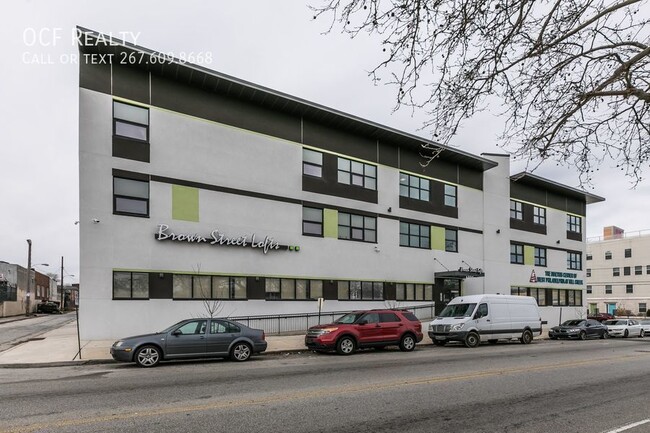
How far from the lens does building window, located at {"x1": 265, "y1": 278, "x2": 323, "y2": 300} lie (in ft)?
77.4

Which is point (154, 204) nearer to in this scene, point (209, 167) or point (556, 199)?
point (209, 167)

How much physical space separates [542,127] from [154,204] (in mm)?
16766

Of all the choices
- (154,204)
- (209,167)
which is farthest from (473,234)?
(154,204)

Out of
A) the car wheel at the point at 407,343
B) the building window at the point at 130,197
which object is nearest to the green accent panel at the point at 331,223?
the car wheel at the point at 407,343

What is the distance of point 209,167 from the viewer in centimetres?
2223

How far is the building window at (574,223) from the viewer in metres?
40.9

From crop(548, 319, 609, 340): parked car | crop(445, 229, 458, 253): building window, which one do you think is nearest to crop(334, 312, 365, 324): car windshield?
crop(445, 229, 458, 253): building window

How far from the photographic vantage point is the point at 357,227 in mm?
26953

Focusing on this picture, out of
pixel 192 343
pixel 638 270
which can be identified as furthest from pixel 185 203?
pixel 638 270

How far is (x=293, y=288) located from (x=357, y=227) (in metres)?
5.33

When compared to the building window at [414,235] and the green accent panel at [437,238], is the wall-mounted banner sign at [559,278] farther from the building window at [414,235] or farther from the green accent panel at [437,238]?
the building window at [414,235]

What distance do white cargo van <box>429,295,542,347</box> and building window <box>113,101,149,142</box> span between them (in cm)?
1538

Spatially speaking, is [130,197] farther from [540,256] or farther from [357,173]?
[540,256]

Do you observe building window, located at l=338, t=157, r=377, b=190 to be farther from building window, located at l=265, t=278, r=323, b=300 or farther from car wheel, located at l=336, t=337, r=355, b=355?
car wheel, located at l=336, t=337, r=355, b=355
